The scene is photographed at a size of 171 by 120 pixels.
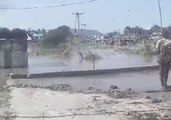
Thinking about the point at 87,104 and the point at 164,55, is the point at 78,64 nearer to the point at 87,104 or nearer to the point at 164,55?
the point at 164,55

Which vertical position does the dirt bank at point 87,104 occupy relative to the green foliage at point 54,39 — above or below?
below

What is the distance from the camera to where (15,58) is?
101 ft

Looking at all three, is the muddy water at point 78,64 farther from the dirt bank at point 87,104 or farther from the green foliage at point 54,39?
the green foliage at point 54,39

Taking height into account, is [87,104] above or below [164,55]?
below

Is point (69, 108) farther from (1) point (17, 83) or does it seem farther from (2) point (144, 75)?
(2) point (144, 75)

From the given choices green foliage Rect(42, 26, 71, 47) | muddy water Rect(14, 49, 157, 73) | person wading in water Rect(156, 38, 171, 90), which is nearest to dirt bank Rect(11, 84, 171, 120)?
person wading in water Rect(156, 38, 171, 90)

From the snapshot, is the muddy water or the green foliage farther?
the green foliage

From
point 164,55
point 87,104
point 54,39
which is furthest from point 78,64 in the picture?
point 54,39

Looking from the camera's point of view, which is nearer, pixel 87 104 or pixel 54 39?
pixel 87 104

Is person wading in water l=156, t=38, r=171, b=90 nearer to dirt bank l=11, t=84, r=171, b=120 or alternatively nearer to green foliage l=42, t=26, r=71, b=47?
dirt bank l=11, t=84, r=171, b=120

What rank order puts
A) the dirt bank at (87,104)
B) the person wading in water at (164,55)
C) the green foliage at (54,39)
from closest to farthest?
the dirt bank at (87,104)
the person wading in water at (164,55)
the green foliage at (54,39)

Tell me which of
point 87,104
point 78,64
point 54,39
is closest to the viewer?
point 87,104

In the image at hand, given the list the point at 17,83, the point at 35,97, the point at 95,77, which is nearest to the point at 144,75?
the point at 95,77

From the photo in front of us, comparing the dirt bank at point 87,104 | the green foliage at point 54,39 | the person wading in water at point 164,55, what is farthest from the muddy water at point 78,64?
the green foliage at point 54,39
